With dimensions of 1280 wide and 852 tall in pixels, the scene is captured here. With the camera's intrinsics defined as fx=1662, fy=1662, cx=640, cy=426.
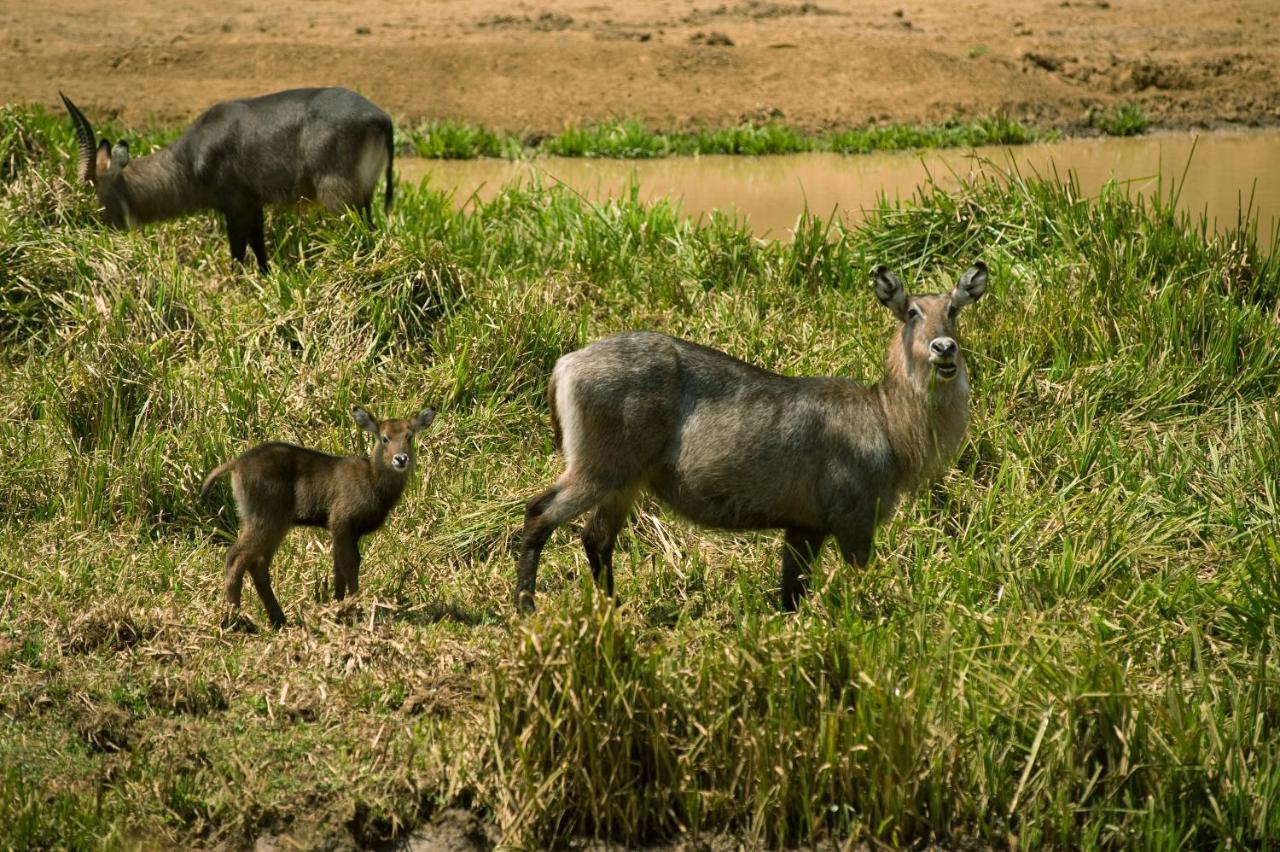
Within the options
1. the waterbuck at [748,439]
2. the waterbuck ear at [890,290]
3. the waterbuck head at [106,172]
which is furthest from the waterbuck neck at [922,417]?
the waterbuck head at [106,172]

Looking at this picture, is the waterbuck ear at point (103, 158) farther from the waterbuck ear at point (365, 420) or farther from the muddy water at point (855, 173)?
the waterbuck ear at point (365, 420)

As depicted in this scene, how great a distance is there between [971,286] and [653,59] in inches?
360

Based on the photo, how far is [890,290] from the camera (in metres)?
5.57

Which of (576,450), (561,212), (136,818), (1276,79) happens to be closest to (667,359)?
(576,450)

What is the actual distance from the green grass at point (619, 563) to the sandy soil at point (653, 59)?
15.6 ft

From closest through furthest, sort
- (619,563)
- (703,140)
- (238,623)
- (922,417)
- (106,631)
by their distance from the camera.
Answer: (106,631), (238,623), (922,417), (619,563), (703,140)

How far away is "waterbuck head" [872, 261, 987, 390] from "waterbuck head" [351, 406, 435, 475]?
163 centimetres

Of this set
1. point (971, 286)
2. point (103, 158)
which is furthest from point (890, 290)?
point (103, 158)

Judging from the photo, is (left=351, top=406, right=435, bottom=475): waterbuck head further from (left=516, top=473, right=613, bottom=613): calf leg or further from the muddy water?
the muddy water

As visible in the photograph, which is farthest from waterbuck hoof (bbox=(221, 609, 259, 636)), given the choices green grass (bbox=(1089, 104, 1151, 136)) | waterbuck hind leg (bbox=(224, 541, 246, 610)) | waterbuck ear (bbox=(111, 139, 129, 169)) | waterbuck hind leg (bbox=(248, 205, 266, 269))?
green grass (bbox=(1089, 104, 1151, 136))

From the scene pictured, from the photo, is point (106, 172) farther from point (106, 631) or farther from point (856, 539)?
point (856, 539)

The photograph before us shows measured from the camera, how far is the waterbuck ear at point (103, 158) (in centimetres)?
876

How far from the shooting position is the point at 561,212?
28.6ft

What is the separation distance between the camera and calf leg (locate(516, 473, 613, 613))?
537 centimetres
